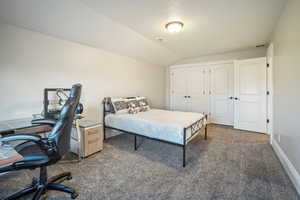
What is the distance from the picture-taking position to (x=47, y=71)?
2.65 metres

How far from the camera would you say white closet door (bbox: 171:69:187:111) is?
18.5ft

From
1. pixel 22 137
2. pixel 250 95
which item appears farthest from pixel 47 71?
pixel 250 95

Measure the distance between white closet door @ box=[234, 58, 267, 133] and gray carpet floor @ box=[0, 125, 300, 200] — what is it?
3.91 feet

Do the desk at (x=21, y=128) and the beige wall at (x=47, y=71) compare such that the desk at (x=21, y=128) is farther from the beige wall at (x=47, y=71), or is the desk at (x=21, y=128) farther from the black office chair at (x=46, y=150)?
the beige wall at (x=47, y=71)

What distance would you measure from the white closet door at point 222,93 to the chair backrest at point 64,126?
4601 millimetres

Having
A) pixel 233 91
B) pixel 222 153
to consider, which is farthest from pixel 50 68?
pixel 233 91

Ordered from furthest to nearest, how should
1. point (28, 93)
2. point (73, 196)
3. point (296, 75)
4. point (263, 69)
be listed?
1. point (263, 69)
2. point (28, 93)
3. point (296, 75)
4. point (73, 196)

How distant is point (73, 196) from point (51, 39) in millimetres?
2675

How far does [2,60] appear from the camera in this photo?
2.18m

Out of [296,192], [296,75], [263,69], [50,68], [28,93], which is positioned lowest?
[296,192]

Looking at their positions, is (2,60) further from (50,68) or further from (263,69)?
(263,69)

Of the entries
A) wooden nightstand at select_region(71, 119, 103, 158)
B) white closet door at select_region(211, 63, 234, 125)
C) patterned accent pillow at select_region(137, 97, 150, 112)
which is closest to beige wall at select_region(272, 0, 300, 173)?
white closet door at select_region(211, 63, 234, 125)

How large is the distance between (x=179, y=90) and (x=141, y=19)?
3.61m

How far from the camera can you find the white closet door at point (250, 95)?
397 cm
